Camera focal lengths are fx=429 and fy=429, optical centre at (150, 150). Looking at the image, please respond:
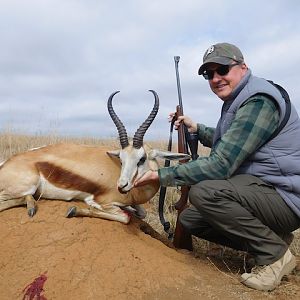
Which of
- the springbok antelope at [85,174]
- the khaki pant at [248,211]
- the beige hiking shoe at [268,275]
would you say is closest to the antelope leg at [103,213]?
the springbok antelope at [85,174]

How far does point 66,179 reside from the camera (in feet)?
17.3

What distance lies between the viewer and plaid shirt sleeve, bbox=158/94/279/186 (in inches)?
162

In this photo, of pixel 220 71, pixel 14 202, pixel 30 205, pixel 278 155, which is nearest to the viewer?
pixel 278 155

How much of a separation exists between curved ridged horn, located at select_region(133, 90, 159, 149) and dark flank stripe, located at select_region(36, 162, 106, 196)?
0.75m

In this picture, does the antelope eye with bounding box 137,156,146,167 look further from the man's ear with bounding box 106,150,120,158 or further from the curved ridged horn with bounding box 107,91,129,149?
the man's ear with bounding box 106,150,120,158

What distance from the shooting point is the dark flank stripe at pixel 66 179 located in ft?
17.2

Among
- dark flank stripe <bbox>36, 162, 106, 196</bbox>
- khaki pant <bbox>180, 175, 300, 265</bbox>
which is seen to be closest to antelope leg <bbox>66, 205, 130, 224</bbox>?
dark flank stripe <bbox>36, 162, 106, 196</bbox>

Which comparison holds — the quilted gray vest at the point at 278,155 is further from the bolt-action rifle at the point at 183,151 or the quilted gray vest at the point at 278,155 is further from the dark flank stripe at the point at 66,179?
the dark flank stripe at the point at 66,179

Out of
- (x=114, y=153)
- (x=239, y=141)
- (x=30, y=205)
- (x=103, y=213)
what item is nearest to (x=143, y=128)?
(x=114, y=153)

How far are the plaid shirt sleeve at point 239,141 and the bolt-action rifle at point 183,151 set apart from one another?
45.0 inches

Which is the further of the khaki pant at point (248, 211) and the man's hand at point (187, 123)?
the man's hand at point (187, 123)

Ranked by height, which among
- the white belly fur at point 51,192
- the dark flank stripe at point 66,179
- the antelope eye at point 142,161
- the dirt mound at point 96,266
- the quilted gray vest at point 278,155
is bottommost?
the dirt mound at point 96,266

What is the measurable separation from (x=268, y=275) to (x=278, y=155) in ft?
3.84

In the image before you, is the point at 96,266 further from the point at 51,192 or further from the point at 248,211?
the point at 248,211
